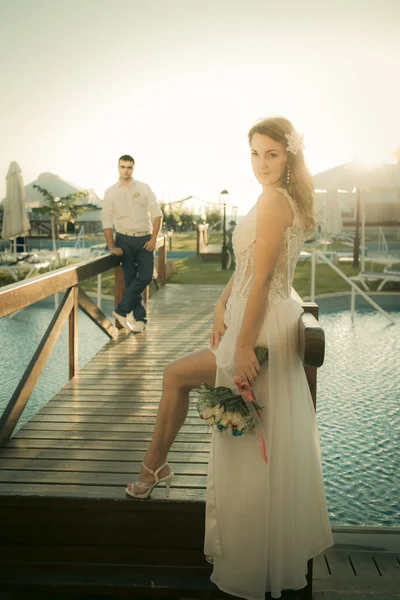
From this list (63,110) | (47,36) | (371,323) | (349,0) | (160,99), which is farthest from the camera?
(63,110)

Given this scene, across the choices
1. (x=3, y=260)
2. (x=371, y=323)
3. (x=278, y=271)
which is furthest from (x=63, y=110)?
(x=278, y=271)

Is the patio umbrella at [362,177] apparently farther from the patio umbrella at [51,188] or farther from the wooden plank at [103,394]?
the patio umbrella at [51,188]

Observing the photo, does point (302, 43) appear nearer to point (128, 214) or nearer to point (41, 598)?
point (128, 214)

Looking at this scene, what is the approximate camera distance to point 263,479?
205 centimetres

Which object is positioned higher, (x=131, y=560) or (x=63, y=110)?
(x=63, y=110)

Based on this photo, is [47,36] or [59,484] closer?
[59,484]

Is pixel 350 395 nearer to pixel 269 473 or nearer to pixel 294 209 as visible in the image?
pixel 269 473

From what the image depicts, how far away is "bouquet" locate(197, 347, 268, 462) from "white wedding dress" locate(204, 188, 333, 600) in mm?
43

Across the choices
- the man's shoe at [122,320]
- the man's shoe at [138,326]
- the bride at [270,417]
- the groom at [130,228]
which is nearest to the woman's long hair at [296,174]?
the bride at [270,417]

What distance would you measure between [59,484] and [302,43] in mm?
10557

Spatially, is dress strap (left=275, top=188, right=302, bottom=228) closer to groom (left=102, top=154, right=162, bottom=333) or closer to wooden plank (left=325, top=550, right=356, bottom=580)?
wooden plank (left=325, top=550, right=356, bottom=580)

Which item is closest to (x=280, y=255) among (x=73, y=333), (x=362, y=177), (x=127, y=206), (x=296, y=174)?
(x=296, y=174)

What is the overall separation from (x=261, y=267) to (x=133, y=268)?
12.8 ft

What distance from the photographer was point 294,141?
209 cm
